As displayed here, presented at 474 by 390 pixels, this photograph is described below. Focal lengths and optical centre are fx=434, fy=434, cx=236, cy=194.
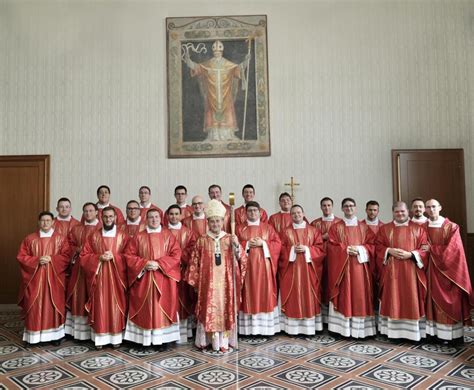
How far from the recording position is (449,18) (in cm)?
880

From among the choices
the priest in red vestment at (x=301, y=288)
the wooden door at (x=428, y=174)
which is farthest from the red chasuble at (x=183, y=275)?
the wooden door at (x=428, y=174)

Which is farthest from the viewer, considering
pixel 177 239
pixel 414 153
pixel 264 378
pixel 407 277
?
pixel 414 153

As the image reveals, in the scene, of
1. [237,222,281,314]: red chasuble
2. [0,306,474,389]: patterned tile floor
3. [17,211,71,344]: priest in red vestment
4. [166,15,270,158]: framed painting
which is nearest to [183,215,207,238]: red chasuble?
[237,222,281,314]: red chasuble

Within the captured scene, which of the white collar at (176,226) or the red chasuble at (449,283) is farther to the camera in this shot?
the white collar at (176,226)

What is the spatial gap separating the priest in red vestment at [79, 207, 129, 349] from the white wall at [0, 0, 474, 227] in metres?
2.96

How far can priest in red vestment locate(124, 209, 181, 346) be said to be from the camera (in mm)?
5477

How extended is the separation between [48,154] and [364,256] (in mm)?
6433

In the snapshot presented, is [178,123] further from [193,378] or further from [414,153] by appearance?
[193,378]

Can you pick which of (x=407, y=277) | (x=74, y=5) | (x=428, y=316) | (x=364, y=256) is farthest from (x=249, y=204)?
(x=74, y=5)

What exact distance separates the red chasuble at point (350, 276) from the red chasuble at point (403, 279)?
0.64 feet

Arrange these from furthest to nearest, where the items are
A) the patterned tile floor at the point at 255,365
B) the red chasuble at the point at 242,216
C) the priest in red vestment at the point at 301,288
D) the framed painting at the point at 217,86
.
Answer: the framed painting at the point at 217,86
the red chasuble at the point at 242,216
the priest in red vestment at the point at 301,288
the patterned tile floor at the point at 255,365

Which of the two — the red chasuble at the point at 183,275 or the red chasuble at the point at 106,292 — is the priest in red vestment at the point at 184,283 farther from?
the red chasuble at the point at 106,292

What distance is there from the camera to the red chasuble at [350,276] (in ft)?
19.2

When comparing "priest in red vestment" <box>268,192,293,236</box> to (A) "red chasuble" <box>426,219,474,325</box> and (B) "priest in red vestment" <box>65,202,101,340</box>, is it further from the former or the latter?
(B) "priest in red vestment" <box>65,202,101,340</box>
